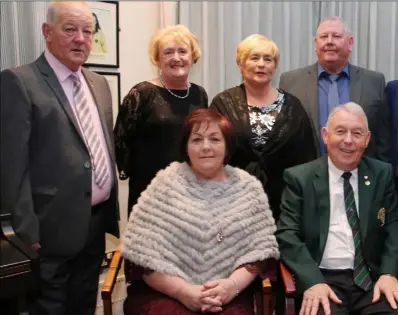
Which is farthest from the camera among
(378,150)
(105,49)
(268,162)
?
(105,49)

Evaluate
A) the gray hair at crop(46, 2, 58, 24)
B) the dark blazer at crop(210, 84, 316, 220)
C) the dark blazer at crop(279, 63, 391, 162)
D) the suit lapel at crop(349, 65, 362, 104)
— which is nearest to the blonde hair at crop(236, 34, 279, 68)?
the dark blazer at crop(210, 84, 316, 220)

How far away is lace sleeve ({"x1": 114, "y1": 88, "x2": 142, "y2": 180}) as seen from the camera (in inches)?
110

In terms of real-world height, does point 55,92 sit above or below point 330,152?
above

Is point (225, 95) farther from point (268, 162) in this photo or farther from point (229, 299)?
point (229, 299)

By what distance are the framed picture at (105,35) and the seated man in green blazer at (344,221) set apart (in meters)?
1.60

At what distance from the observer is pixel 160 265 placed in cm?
224

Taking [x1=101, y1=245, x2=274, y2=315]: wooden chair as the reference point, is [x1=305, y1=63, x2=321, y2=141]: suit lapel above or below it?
above

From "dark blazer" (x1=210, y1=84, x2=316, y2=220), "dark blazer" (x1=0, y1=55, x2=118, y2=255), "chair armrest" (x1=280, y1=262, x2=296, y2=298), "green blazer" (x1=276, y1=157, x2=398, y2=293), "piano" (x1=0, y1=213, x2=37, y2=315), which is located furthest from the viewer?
"dark blazer" (x1=210, y1=84, x2=316, y2=220)

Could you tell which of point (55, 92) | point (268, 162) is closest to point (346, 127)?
Result: point (268, 162)

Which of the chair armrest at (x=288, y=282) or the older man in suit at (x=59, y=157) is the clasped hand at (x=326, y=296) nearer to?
the chair armrest at (x=288, y=282)

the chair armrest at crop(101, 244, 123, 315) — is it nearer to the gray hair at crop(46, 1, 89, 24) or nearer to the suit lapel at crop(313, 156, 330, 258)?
the suit lapel at crop(313, 156, 330, 258)

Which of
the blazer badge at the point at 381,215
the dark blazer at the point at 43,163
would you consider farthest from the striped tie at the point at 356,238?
the dark blazer at the point at 43,163

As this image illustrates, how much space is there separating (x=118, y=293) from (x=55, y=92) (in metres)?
1.94

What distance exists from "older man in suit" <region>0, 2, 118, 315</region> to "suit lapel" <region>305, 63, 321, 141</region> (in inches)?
48.6
